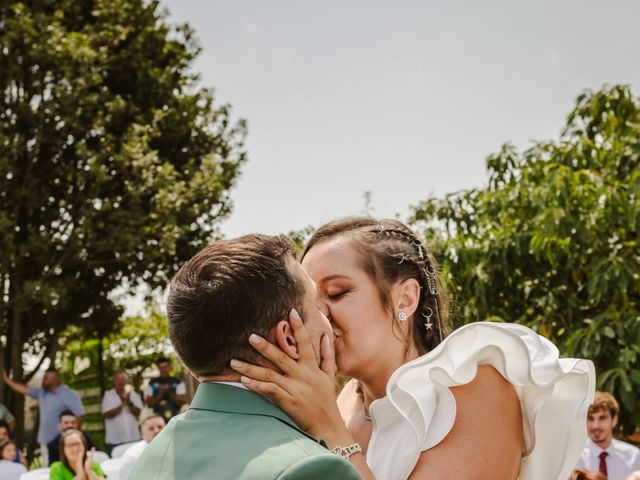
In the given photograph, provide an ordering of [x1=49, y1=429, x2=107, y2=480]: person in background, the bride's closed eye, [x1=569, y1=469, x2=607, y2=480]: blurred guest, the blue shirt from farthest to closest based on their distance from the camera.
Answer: the blue shirt < [x1=49, y1=429, x2=107, y2=480]: person in background < [x1=569, y1=469, x2=607, y2=480]: blurred guest < the bride's closed eye

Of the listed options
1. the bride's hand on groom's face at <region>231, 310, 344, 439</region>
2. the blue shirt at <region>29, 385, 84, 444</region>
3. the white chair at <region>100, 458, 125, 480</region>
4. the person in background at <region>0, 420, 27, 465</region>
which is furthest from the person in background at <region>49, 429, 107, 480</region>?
the bride's hand on groom's face at <region>231, 310, 344, 439</region>

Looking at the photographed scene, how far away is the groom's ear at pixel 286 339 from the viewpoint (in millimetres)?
1809

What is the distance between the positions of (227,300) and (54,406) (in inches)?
443

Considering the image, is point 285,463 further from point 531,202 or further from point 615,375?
point 531,202

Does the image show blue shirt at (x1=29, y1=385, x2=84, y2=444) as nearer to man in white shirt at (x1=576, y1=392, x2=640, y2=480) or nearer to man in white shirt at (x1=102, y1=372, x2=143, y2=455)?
man in white shirt at (x1=102, y1=372, x2=143, y2=455)

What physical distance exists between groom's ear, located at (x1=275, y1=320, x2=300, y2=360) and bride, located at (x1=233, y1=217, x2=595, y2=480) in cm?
2

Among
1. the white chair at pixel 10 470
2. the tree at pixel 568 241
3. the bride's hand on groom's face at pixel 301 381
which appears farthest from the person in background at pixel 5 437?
the bride's hand on groom's face at pixel 301 381

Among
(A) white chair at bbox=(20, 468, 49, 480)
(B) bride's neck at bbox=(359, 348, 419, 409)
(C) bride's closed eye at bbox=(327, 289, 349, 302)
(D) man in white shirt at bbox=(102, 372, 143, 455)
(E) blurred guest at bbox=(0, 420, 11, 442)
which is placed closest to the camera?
(C) bride's closed eye at bbox=(327, 289, 349, 302)

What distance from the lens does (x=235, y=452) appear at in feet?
5.30

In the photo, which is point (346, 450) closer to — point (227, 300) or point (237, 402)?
point (237, 402)

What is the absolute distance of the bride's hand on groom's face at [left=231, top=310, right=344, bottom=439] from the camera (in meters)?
1.79

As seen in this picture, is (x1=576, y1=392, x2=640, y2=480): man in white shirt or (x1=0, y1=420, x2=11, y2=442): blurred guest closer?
(x1=576, y1=392, x2=640, y2=480): man in white shirt

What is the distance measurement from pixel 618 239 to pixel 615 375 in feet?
4.98

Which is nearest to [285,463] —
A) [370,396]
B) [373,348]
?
[373,348]
